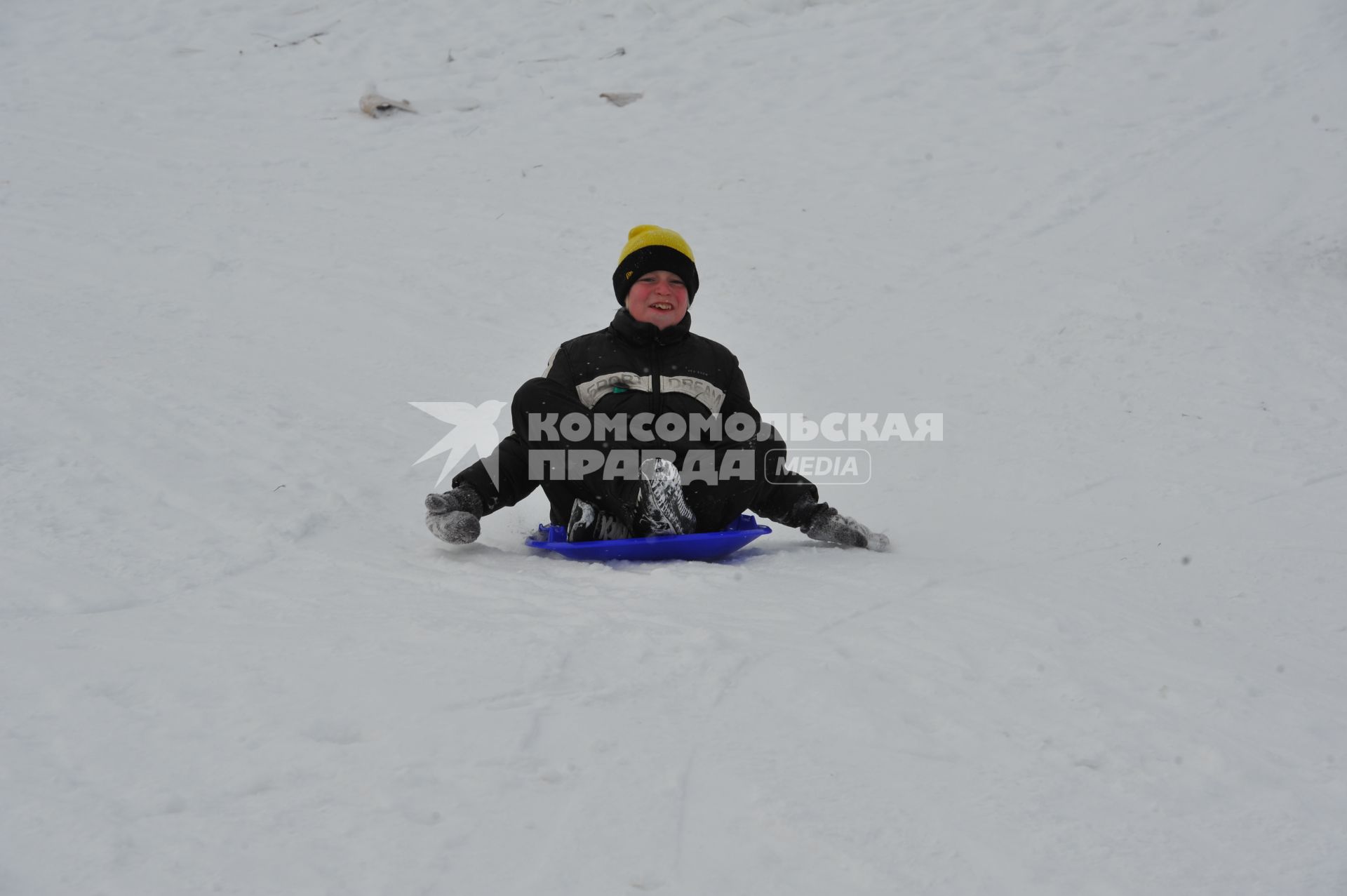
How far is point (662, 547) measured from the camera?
10.5 ft

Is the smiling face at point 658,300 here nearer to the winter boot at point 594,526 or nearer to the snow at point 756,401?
the winter boot at point 594,526

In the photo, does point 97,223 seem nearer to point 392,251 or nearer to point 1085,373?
point 392,251

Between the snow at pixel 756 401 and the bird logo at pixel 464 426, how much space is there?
122 mm

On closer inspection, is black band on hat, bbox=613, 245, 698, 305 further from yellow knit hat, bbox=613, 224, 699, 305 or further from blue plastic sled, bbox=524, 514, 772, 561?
blue plastic sled, bbox=524, 514, 772, 561

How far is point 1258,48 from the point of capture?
7.75 m

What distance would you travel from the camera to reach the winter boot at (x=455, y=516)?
3.18 metres

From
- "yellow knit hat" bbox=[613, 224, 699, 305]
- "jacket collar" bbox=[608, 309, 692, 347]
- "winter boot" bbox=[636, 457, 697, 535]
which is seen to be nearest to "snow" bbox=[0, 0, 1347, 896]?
"winter boot" bbox=[636, 457, 697, 535]

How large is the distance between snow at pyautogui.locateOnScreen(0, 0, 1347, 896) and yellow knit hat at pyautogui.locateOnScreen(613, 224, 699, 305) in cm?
97

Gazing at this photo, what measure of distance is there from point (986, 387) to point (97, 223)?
5.01 metres

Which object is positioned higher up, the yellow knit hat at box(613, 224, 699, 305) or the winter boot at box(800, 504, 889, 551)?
the yellow knit hat at box(613, 224, 699, 305)

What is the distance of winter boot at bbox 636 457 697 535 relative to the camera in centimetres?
318

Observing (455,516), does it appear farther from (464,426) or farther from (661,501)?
(464,426)

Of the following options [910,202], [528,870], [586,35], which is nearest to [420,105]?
[586,35]

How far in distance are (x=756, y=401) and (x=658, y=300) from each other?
1828mm
